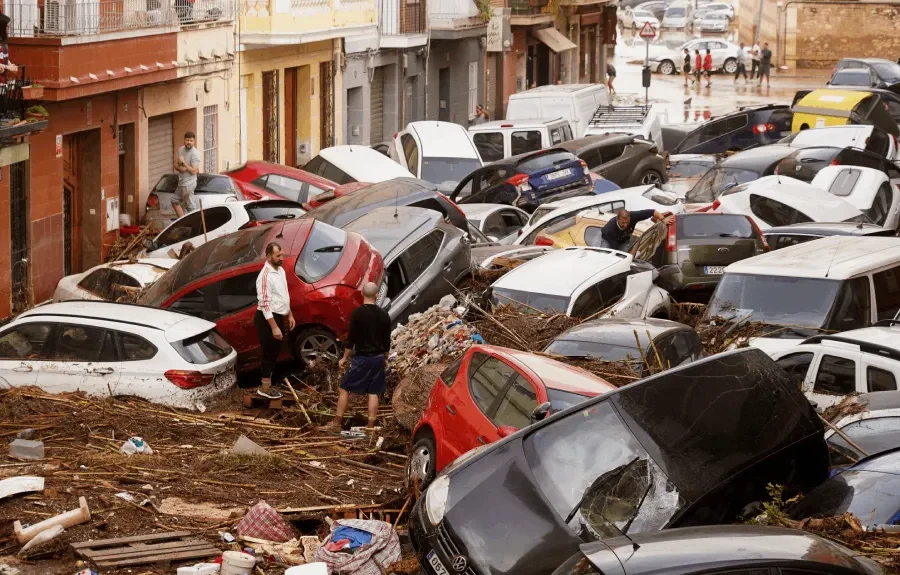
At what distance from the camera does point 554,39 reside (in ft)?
178

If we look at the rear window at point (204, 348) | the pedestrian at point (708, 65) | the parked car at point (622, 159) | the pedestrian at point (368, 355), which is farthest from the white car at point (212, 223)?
the pedestrian at point (708, 65)

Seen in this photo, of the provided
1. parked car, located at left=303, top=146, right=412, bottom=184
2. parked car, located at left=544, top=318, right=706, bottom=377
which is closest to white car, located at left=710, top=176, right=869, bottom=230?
parked car, located at left=303, top=146, right=412, bottom=184

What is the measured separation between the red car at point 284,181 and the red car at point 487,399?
14.0m

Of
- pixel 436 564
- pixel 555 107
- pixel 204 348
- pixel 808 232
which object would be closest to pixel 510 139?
pixel 555 107

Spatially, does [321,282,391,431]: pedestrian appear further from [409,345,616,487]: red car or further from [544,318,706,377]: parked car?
[409,345,616,487]: red car

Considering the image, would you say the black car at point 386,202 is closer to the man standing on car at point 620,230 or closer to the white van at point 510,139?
the man standing on car at point 620,230

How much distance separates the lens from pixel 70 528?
10.2 m

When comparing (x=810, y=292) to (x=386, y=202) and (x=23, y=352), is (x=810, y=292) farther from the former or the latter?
(x=23, y=352)

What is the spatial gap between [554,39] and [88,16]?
1341 inches

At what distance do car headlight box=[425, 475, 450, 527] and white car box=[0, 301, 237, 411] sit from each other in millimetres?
5356

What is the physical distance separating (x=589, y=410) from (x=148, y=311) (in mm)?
6742

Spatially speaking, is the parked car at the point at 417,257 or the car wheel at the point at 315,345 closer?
the car wheel at the point at 315,345

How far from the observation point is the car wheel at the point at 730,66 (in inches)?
2571

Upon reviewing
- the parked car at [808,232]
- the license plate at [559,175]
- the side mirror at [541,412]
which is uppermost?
the license plate at [559,175]
